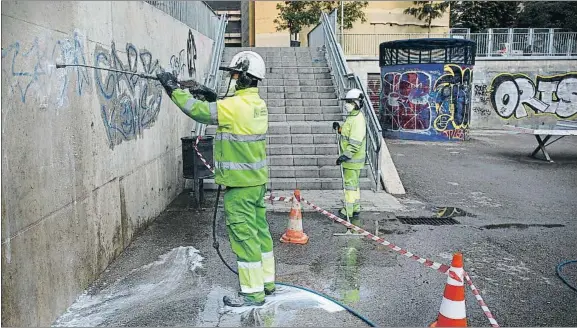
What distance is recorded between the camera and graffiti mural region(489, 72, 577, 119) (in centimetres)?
2328

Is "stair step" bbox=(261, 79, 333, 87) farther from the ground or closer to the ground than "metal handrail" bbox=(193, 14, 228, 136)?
closer to the ground

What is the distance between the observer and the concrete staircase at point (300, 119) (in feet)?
32.4

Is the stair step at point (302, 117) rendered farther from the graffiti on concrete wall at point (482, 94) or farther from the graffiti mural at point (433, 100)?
the graffiti on concrete wall at point (482, 94)

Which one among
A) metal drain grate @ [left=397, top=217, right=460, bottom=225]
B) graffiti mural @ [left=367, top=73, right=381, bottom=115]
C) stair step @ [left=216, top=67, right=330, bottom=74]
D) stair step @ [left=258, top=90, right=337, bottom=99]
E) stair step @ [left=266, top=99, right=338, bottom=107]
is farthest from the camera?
graffiti mural @ [left=367, top=73, right=381, bottom=115]

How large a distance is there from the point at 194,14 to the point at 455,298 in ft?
29.0

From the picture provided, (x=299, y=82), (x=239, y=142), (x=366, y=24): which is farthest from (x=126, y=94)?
(x=366, y=24)

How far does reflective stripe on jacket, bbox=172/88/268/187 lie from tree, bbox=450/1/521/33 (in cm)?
3203

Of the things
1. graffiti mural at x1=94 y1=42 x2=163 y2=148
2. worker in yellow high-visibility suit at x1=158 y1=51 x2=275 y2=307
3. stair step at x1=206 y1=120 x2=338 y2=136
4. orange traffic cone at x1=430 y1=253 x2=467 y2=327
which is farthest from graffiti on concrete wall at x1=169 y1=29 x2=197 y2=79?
orange traffic cone at x1=430 y1=253 x2=467 y2=327

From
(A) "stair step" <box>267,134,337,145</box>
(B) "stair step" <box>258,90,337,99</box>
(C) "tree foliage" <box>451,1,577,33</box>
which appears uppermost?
(C) "tree foliage" <box>451,1,577,33</box>

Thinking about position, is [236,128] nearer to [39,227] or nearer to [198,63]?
[39,227]

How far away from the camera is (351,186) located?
7.35 m

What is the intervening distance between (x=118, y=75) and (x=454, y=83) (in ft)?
49.2

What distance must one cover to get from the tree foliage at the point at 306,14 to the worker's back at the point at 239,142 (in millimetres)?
22706

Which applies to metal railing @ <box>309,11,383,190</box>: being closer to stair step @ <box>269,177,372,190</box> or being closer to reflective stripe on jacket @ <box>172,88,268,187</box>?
stair step @ <box>269,177,372,190</box>
